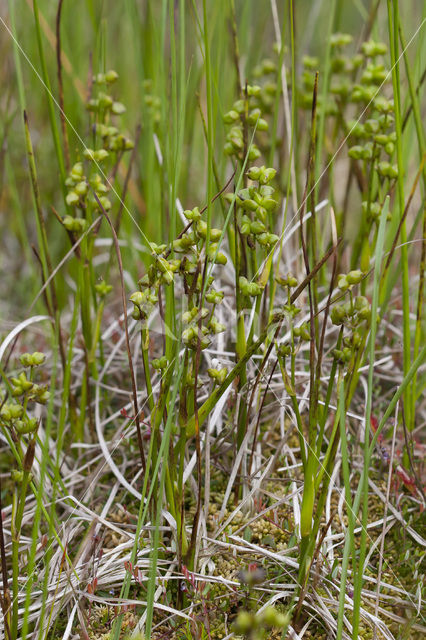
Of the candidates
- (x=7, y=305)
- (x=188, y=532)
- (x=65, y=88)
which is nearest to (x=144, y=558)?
(x=188, y=532)

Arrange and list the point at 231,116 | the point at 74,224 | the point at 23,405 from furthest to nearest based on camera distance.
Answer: the point at 74,224 → the point at 231,116 → the point at 23,405

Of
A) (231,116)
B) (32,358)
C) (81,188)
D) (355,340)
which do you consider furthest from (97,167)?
(355,340)

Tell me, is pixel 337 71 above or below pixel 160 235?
above

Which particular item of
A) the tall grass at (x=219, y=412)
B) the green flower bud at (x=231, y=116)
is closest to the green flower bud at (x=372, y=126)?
the tall grass at (x=219, y=412)

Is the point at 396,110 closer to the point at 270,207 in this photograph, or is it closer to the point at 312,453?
the point at 270,207

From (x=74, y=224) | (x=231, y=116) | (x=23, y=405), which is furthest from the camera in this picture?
(x=74, y=224)

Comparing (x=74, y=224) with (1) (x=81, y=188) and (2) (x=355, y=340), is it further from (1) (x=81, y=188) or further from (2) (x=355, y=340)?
(2) (x=355, y=340)

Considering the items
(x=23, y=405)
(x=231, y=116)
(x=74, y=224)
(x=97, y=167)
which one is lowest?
(x=23, y=405)

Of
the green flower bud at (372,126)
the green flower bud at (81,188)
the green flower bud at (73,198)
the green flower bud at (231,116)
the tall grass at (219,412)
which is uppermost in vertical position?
the green flower bud at (231,116)

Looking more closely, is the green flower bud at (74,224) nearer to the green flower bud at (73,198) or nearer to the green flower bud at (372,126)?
the green flower bud at (73,198)

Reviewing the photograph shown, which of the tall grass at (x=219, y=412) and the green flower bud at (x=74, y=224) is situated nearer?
the tall grass at (x=219, y=412)

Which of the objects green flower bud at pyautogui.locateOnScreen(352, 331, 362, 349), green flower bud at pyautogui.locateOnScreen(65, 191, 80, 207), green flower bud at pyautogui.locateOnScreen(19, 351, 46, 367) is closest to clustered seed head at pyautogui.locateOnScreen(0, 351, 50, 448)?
green flower bud at pyautogui.locateOnScreen(19, 351, 46, 367)
